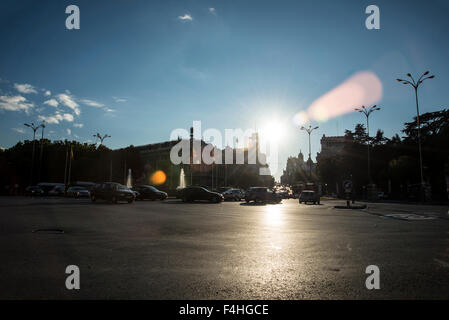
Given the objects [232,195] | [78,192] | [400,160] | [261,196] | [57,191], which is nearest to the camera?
[261,196]

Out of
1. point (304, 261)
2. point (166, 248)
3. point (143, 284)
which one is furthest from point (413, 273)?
point (166, 248)

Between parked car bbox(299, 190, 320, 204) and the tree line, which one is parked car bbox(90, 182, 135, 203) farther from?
the tree line

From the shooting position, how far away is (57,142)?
7706 centimetres

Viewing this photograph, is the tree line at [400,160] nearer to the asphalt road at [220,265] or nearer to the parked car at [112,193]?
the parked car at [112,193]

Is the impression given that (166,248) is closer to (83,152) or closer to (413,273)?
(413,273)

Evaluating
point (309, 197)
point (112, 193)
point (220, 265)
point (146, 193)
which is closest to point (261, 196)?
point (309, 197)

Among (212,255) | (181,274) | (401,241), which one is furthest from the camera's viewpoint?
(401,241)

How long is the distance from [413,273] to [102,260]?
17.0 ft

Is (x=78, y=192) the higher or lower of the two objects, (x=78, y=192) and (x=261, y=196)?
the higher

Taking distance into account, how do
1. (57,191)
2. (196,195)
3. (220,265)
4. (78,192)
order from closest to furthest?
(220,265) → (196,195) → (78,192) → (57,191)

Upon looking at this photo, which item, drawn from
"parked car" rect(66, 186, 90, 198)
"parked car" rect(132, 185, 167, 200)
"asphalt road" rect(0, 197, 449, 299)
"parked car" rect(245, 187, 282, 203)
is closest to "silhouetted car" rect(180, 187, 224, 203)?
"parked car" rect(132, 185, 167, 200)

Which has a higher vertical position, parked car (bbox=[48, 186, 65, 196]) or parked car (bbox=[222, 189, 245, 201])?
parked car (bbox=[48, 186, 65, 196])

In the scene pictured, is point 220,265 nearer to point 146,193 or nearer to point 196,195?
point 196,195

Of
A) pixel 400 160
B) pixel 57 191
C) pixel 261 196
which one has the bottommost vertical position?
pixel 261 196
